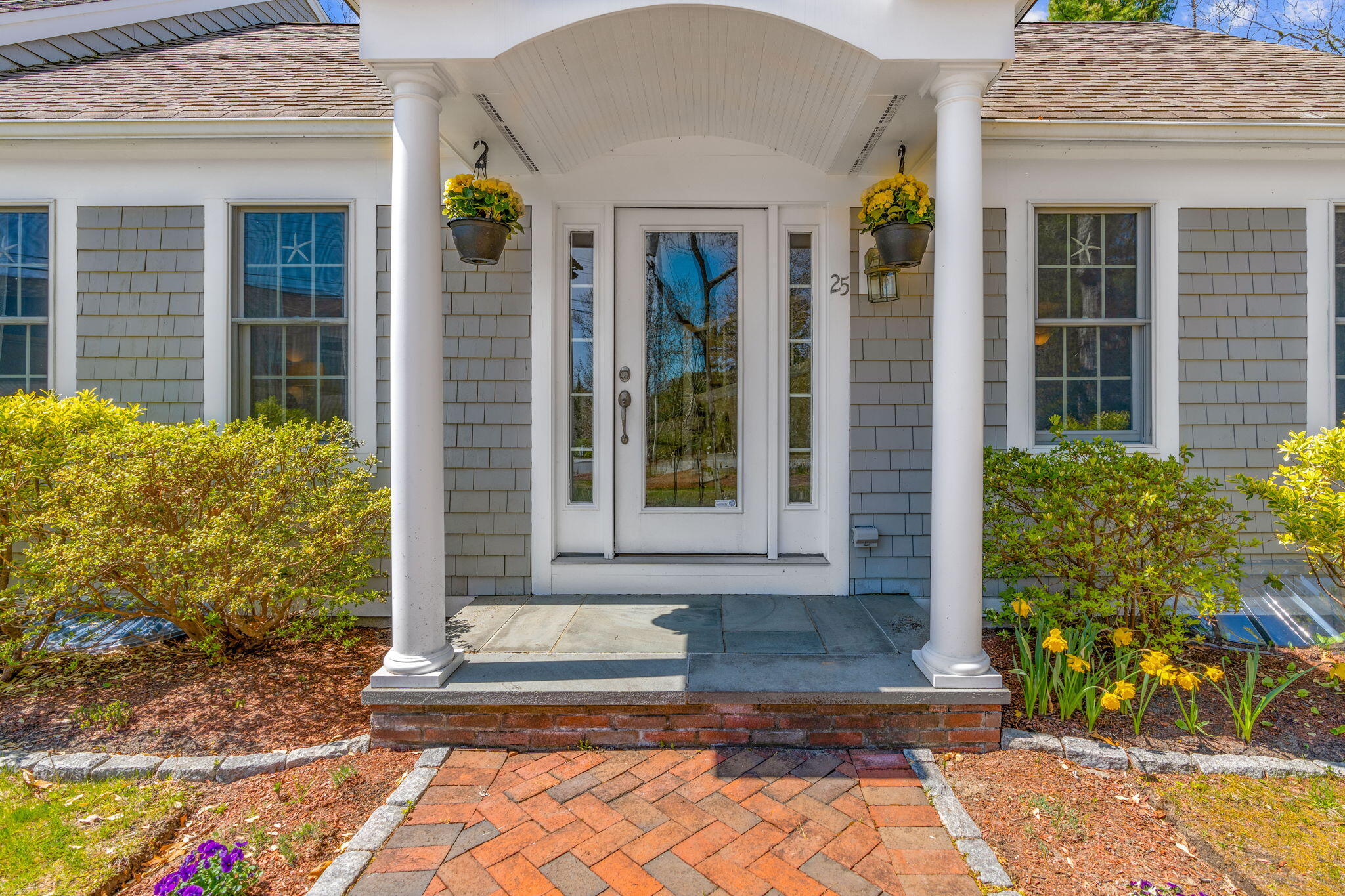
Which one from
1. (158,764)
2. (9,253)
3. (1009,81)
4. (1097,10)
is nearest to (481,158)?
(158,764)

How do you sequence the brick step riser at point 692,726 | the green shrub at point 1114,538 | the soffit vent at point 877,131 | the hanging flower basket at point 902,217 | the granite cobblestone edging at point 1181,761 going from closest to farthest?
the granite cobblestone edging at point 1181,761
the brick step riser at point 692,726
the soffit vent at point 877,131
the green shrub at point 1114,538
the hanging flower basket at point 902,217

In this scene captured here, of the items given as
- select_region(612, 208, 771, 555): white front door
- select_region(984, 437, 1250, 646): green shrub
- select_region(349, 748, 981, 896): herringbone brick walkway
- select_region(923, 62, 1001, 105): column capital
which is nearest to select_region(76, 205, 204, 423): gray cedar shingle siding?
select_region(612, 208, 771, 555): white front door

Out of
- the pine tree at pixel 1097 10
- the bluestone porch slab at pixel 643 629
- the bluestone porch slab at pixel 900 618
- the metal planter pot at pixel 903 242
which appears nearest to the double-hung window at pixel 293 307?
the bluestone porch slab at pixel 643 629

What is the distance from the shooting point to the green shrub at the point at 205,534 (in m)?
3.00

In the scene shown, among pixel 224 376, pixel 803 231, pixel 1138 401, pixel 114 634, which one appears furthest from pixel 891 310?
pixel 114 634

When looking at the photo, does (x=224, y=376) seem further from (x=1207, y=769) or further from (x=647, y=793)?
(x=1207, y=769)

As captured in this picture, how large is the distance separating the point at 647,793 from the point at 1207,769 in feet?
6.87

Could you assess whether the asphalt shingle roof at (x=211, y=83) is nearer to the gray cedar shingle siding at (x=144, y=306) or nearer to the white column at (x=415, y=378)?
the gray cedar shingle siding at (x=144, y=306)

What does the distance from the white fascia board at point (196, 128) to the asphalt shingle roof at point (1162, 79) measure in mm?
3530

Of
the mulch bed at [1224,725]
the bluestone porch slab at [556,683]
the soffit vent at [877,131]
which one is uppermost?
the soffit vent at [877,131]

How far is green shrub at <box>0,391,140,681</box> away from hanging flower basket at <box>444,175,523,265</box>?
2.17 m

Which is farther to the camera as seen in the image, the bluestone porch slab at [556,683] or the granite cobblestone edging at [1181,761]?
the bluestone porch slab at [556,683]

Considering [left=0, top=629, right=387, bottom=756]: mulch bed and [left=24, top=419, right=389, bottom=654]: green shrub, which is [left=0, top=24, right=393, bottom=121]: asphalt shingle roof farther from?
[left=0, top=629, right=387, bottom=756]: mulch bed

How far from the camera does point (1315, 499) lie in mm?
3135
